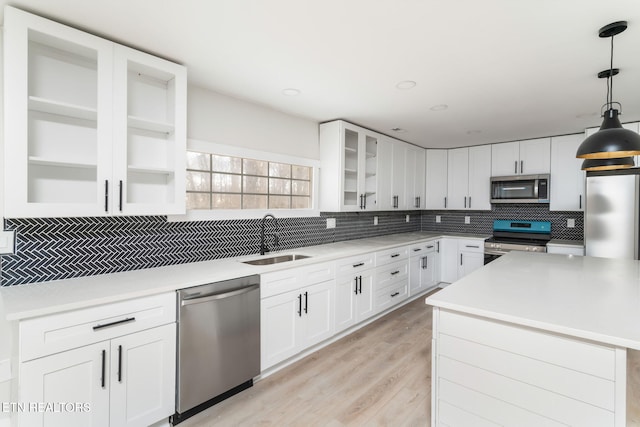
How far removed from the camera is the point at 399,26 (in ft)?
5.56

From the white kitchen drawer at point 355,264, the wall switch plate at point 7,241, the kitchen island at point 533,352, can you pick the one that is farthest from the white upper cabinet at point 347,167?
the wall switch plate at point 7,241

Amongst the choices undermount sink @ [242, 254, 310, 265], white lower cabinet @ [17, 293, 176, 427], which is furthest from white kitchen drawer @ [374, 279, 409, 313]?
white lower cabinet @ [17, 293, 176, 427]

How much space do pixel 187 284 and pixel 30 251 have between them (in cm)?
91

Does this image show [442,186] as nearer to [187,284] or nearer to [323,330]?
[323,330]

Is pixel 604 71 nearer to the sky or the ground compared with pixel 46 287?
nearer to the sky

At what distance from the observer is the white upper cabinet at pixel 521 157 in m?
4.24

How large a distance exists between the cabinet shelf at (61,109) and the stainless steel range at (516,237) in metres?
4.69

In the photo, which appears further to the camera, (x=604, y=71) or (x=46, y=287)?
(x=604, y=71)

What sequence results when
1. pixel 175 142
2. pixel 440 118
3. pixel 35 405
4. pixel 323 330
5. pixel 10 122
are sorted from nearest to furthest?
pixel 35 405 < pixel 10 122 < pixel 175 142 < pixel 323 330 < pixel 440 118

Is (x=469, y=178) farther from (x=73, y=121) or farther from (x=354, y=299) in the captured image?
(x=73, y=121)

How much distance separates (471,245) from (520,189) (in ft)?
3.42

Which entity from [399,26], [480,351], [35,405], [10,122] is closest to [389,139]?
[399,26]

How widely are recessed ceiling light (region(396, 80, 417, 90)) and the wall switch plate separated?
2.78m

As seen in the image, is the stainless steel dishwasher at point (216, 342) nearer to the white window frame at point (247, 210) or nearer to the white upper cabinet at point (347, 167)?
the white window frame at point (247, 210)
